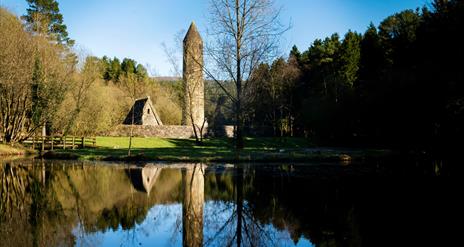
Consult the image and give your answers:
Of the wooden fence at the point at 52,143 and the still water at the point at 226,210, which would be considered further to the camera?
the wooden fence at the point at 52,143

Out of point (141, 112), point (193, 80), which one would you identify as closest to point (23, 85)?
point (193, 80)

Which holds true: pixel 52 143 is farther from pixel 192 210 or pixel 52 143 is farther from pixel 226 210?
pixel 226 210

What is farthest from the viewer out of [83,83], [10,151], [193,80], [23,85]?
[193,80]

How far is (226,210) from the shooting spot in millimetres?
9805

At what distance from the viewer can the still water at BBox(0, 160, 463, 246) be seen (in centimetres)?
727

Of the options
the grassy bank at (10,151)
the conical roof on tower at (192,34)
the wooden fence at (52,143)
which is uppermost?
the conical roof on tower at (192,34)

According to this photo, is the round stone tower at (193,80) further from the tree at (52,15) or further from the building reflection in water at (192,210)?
the building reflection in water at (192,210)

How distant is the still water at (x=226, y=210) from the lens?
727 cm

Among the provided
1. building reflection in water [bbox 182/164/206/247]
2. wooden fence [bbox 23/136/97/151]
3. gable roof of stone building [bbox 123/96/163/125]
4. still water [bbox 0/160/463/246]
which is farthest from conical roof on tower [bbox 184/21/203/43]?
building reflection in water [bbox 182/164/206/247]

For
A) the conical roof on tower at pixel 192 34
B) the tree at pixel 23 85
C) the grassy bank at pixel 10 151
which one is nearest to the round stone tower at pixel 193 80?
the conical roof on tower at pixel 192 34

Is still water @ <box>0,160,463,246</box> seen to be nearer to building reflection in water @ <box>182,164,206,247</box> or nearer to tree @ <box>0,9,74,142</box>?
building reflection in water @ <box>182,164,206,247</box>

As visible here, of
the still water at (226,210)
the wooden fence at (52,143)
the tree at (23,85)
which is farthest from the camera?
the wooden fence at (52,143)

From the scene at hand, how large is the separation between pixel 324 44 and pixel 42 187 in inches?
2114

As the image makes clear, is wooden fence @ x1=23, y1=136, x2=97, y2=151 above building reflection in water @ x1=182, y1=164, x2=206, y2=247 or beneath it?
above
